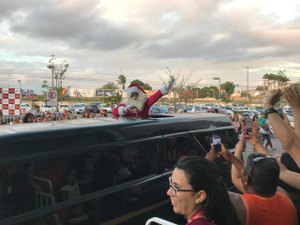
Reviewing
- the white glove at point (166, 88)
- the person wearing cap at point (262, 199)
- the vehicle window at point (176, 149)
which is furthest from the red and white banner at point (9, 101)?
the person wearing cap at point (262, 199)

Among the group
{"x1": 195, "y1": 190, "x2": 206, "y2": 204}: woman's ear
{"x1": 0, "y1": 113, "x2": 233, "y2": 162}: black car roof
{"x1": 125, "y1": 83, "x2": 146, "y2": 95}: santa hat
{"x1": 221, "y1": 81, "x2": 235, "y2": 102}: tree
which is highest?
{"x1": 221, "y1": 81, "x2": 235, "y2": 102}: tree

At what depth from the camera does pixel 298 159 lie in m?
2.45

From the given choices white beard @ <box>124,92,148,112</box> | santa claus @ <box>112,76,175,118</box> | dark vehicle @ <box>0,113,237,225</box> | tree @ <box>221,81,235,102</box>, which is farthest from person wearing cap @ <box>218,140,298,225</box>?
tree @ <box>221,81,235,102</box>

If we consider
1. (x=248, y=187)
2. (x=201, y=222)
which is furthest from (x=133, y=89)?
(x=201, y=222)

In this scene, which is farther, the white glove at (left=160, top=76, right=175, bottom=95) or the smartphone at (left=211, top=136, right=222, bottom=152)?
the white glove at (left=160, top=76, right=175, bottom=95)

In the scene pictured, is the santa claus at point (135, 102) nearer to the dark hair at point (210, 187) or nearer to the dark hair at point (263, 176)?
the dark hair at point (263, 176)

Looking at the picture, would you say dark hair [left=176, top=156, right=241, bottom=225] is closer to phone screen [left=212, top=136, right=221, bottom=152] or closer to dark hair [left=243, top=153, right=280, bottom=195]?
dark hair [left=243, top=153, right=280, bottom=195]

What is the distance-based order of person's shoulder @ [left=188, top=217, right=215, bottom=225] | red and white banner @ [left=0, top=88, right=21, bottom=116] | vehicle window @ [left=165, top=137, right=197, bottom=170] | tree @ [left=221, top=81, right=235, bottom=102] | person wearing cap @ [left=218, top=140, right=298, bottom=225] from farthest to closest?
tree @ [left=221, top=81, right=235, bottom=102] < red and white banner @ [left=0, top=88, right=21, bottom=116] < vehicle window @ [left=165, top=137, right=197, bottom=170] < person wearing cap @ [left=218, top=140, right=298, bottom=225] < person's shoulder @ [left=188, top=217, right=215, bottom=225]

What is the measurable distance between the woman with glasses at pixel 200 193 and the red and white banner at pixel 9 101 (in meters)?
13.0

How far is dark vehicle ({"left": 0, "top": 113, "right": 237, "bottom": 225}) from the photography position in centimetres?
235

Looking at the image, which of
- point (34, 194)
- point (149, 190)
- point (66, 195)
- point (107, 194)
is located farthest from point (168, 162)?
point (34, 194)

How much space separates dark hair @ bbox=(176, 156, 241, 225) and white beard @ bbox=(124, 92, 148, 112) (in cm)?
342

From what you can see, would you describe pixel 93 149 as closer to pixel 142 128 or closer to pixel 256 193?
pixel 142 128

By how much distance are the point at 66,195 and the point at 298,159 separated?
1.63 metres
